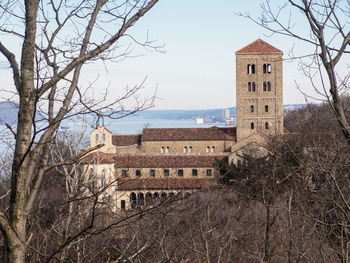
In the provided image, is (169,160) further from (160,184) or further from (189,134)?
(189,134)

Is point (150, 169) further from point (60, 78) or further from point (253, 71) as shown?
point (60, 78)

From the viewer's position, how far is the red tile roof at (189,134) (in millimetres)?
51213

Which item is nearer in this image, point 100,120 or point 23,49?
point 23,49

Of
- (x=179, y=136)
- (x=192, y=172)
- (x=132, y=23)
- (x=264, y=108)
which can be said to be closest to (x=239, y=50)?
(x=264, y=108)

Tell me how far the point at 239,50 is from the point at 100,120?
4833cm

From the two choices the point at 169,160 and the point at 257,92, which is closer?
the point at 169,160

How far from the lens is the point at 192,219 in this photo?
1897cm

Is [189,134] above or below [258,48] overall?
below

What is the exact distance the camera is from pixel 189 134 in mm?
51812

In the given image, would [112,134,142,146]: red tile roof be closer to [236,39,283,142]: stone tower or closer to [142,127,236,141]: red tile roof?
[142,127,236,141]: red tile roof

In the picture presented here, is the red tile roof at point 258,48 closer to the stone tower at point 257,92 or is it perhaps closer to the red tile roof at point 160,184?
the stone tower at point 257,92

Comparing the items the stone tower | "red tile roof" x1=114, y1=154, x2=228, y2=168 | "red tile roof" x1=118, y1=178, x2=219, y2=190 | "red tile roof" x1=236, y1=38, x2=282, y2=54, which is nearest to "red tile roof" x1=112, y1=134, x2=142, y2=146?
"red tile roof" x1=114, y1=154, x2=228, y2=168

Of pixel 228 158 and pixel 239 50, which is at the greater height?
pixel 239 50

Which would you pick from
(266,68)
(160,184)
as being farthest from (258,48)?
(160,184)
